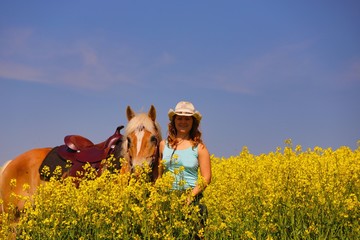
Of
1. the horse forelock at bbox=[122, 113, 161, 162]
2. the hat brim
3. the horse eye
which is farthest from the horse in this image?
the hat brim

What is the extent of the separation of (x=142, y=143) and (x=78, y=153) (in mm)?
2101

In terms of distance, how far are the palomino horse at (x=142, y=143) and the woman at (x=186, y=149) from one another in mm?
322

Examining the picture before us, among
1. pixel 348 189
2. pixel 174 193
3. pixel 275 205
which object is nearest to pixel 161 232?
pixel 174 193

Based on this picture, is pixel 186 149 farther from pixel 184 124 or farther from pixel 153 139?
pixel 153 139

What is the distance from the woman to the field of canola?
0.27 meters

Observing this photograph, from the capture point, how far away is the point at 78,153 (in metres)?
7.98

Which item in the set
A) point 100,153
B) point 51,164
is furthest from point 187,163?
point 51,164

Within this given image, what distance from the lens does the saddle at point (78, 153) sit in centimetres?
747

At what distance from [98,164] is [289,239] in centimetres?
308

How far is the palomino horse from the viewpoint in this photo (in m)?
6.15

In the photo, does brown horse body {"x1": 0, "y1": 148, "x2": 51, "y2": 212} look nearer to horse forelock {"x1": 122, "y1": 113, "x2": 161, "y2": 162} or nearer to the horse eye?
horse forelock {"x1": 122, "y1": 113, "x2": 161, "y2": 162}

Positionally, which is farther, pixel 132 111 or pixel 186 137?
pixel 132 111

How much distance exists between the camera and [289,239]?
5.83m

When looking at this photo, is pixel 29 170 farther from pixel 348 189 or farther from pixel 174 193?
→ pixel 348 189
